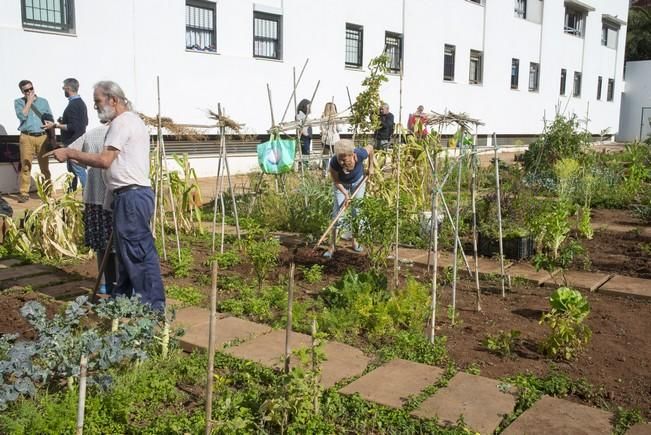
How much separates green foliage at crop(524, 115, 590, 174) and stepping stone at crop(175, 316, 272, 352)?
9.31m

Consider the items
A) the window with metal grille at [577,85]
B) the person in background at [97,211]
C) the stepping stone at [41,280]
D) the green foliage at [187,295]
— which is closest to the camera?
the person in background at [97,211]

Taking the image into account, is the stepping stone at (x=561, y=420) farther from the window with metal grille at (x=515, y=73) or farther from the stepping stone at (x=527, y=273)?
the window with metal grille at (x=515, y=73)

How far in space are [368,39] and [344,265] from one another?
12.8m

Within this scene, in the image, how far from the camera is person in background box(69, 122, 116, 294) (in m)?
5.04

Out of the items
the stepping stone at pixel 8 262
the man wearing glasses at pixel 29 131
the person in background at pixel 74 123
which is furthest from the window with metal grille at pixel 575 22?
the stepping stone at pixel 8 262

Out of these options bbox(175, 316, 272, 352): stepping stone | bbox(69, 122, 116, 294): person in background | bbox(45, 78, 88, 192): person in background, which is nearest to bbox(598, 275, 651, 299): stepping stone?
bbox(175, 316, 272, 352): stepping stone

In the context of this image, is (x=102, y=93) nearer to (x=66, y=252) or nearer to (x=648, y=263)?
(x=66, y=252)

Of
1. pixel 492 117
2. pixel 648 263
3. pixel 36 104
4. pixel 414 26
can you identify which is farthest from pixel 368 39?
pixel 648 263

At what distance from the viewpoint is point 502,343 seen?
425 cm

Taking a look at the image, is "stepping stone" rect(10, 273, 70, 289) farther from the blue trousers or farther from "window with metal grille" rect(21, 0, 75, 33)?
Result: "window with metal grille" rect(21, 0, 75, 33)

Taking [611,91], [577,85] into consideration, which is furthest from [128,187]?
[611,91]

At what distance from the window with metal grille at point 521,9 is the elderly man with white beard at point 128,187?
80.7 ft

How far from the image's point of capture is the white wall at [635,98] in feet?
121

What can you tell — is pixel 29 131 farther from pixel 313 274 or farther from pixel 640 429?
pixel 640 429
